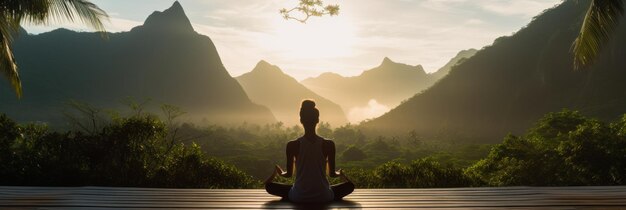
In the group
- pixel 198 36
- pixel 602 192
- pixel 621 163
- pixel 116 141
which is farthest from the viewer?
pixel 198 36

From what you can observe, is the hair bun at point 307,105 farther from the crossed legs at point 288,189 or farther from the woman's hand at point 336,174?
the crossed legs at point 288,189

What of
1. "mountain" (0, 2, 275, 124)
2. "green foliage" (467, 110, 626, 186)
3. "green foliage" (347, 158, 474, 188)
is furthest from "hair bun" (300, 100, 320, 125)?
"mountain" (0, 2, 275, 124)

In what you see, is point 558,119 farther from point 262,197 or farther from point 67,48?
point 67,48

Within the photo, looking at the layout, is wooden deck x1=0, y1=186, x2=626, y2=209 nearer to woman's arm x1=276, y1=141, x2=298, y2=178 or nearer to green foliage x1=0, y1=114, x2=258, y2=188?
woman's arm x1=276, y1=141, x2=298, y2=178

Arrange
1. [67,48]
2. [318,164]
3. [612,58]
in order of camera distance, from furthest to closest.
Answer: [67,48]
[612,58]
[318,164]

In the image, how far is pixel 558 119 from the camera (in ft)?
82.2

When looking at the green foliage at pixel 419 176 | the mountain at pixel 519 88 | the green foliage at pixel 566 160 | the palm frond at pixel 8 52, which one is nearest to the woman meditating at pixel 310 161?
the palm frond at pixel 8 52

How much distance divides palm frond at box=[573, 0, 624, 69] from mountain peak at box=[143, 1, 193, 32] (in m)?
164

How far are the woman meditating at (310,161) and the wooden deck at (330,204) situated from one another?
0.36 feet

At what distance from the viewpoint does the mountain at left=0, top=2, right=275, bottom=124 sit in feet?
401

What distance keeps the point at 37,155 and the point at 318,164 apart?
644 cm

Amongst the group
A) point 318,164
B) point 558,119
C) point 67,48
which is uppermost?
point 67,48

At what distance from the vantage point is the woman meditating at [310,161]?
4.66 meters

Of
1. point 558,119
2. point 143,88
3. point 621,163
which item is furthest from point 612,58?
point 143,88
